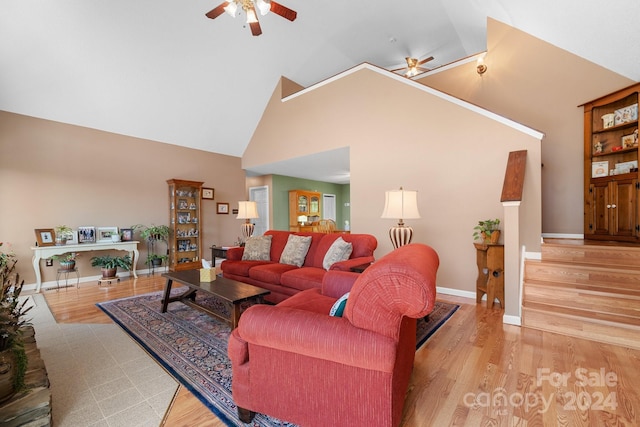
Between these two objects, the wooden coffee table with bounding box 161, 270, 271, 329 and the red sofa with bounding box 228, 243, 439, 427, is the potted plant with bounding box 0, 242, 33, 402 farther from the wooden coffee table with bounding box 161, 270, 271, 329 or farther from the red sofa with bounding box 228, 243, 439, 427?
the wooden coffee table with bounding box 161, 270, 271, 329

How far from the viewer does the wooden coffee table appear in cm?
228

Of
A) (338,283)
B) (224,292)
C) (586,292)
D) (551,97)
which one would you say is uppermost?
(551,97)

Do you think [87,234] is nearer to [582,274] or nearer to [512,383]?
[512,383]

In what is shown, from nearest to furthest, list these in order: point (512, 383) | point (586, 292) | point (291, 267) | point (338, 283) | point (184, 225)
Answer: point (512, 383)
point (338, 283)
point (586, 292)
point (291, 267)
point (184, 225)

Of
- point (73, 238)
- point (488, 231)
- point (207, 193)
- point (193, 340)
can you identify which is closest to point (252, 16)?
point (193, 340)

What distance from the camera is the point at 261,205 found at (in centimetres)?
794

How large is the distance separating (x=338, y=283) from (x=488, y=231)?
2133 mm

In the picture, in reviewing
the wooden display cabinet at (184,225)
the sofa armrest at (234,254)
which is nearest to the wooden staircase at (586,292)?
the sofa armrest at (234,254)

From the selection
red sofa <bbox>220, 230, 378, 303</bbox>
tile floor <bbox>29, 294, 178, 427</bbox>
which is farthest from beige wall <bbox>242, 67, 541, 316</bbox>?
tile floor <bbox>29, 294, 178, 427</bbox>

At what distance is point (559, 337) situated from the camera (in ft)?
8.01

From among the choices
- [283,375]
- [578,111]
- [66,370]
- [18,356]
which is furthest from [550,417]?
[578,111]

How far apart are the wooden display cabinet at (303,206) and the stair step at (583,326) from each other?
5971 millimetres

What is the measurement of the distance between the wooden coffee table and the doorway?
15.1 ft

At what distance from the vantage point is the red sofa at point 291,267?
9.82 ft
